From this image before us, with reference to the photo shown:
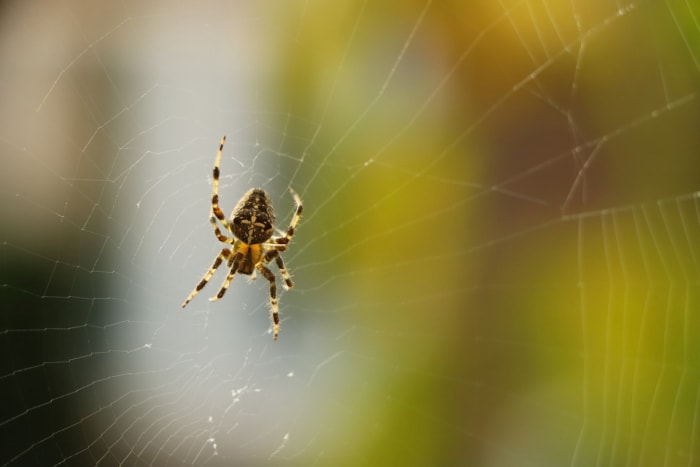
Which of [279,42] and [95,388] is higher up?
[279,42]

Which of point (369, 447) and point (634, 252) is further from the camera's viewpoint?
point (369, 447)

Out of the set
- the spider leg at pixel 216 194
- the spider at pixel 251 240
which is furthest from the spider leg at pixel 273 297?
the spider leg at pixel 216 194

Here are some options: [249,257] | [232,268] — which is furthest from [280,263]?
[232,268]

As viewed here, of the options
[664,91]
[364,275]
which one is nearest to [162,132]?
[364,275]

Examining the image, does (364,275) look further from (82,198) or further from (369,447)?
(82,198)

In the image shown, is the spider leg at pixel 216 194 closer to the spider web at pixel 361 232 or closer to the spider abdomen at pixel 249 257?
the spider web at pixel 361 232

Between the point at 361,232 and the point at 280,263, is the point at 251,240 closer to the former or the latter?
the point at 280,263

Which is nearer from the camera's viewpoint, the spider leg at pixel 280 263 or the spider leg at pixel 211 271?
the spider leg at pixel 211 271
